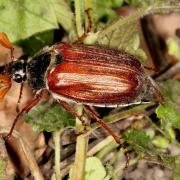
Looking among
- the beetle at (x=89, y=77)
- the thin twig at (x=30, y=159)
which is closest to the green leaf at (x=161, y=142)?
the beetle at (x=89, y=77)

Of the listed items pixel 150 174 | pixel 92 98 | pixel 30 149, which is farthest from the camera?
pixel 150 174

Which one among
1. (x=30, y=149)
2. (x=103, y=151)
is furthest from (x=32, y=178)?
(x=103, y=151)

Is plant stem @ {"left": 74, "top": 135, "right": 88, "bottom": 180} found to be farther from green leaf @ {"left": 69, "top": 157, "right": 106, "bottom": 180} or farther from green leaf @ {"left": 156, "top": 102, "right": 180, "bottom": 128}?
green leaf @ {"left": 156, "top": 102, "right": 180, "bottom": 128}

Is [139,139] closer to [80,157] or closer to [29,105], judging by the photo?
[80,157]

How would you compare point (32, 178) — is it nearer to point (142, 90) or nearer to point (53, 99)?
point (53, 99)

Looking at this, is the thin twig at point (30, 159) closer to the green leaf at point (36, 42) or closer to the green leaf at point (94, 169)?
the green leaf at point (94, 169)

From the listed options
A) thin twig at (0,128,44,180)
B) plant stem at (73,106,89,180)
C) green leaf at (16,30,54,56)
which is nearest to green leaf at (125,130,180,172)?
plant stem at (73,106,89,180)
